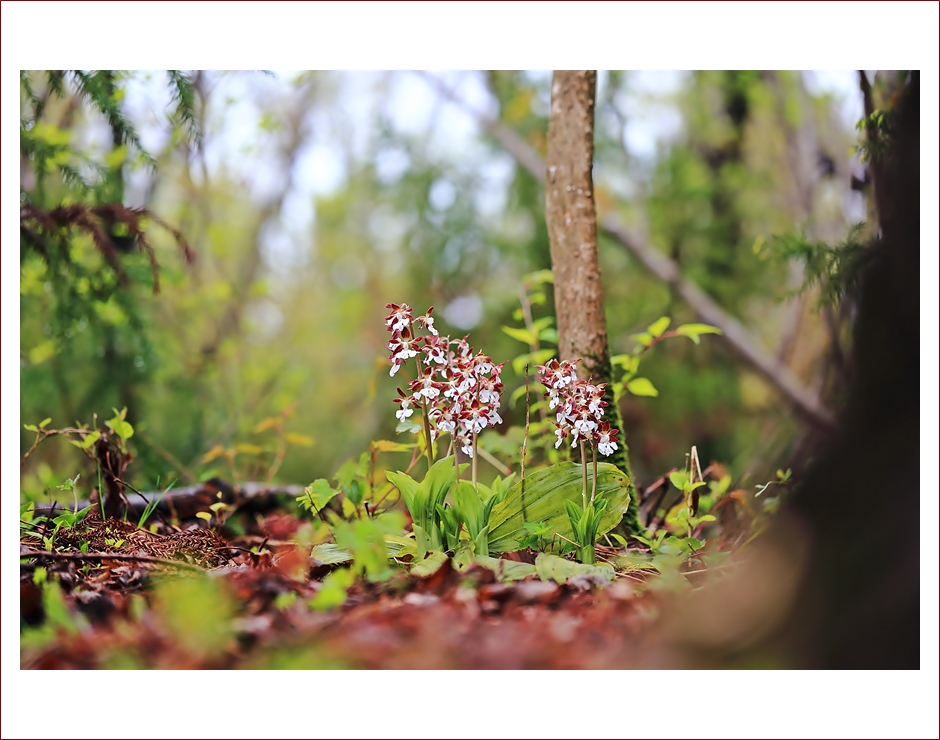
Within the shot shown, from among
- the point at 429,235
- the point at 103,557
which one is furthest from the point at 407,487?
the point at 429,235

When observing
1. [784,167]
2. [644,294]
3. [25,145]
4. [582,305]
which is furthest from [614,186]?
[25,145]

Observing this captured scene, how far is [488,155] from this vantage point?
3717mm

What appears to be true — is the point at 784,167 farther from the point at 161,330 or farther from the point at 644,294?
the point at 161,330

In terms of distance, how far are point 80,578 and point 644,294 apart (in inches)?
127

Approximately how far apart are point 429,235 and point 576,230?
79.0 inches

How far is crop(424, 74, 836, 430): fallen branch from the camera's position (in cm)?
347

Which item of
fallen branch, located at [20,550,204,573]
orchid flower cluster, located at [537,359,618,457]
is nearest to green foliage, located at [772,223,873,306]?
orchid flower cluster, located at [537,359,618,457]

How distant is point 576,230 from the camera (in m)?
1.87

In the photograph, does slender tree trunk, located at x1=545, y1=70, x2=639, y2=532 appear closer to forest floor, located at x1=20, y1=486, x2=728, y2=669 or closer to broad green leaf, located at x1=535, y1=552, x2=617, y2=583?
broad green leaf, located at x1=535, y1=552, x2=617, y2=583

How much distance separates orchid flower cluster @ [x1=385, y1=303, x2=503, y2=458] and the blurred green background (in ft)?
4.60

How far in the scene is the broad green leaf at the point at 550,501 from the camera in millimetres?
1587

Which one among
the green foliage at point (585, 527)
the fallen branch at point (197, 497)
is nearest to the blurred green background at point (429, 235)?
the fallen branch at point (197, 497)

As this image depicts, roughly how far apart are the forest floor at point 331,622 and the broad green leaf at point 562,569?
2 cm

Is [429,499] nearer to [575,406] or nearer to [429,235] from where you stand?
[575,406]
